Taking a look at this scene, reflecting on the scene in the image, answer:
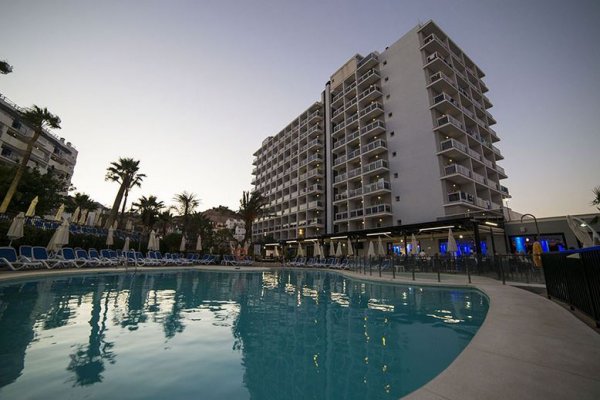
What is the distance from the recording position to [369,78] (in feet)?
119

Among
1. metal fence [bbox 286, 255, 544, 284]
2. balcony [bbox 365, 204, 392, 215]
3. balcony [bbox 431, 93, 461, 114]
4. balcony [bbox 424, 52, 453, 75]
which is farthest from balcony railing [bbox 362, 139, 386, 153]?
metal fence [bbox 286, 255, 544, 284]

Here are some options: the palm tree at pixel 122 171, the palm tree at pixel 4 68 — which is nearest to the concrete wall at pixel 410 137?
the palm tree at pixel 122 171

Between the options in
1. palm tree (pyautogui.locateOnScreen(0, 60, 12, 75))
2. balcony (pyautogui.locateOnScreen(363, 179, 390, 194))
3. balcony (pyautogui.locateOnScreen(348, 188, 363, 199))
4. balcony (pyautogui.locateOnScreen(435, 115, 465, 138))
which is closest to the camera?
palm tree (pyautogui.locateOnScreen(0, 60, 12, 75))

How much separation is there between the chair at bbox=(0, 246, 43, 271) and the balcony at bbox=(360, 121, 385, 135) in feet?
114

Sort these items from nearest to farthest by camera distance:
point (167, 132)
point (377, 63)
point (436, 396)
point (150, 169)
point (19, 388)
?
point (436, 396), point (19, 388), point (377, 63), point (167, 132), point (150, 169)

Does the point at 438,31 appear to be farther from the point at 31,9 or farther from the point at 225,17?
the point at 31,9

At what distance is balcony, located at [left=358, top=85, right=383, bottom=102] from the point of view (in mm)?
34906

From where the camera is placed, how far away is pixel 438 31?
32469mm

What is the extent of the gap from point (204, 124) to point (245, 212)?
24863 mm

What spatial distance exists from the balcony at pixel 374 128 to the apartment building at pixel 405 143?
0.47ft

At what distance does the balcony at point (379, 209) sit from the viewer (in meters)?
30.9

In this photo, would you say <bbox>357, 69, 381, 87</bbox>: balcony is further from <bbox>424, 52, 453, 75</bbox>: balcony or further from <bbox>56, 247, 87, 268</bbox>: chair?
<bbox>56, 247, 87, 268</bbox>: chair

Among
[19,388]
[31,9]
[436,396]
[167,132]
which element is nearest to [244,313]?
[19,388]

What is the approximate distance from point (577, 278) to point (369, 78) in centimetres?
3697
